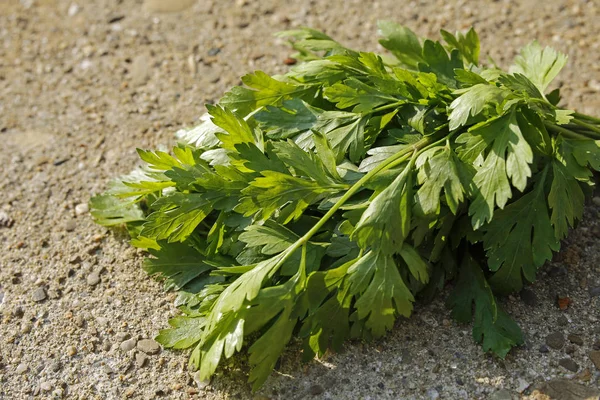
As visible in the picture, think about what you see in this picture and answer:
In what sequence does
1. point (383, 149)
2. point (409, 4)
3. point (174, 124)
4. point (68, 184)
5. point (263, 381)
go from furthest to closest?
1. point (409, 4)
2. point (174, 124)
3. point (68, 184)
4. point (383, 149)
5. point (263, 381)

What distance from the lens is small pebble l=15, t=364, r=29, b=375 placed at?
92.0 inches

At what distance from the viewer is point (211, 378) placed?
227 cm

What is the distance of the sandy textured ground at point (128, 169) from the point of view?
2242 mm

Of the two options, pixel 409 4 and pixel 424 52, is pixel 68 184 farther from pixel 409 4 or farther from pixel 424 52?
pixel 409 4

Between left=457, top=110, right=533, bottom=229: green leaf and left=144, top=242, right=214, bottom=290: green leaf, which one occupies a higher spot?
left=457, top=110, right=533, bottom=229: green leaf

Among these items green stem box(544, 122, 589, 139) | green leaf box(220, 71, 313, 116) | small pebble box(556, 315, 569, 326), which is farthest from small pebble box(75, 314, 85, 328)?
green stem box(544, 122, 589, 139)

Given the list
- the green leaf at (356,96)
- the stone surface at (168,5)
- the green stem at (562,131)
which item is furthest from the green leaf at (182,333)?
the stone surface at (168,5)

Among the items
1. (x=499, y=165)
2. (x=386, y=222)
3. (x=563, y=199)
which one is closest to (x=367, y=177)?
(x=386, y=222)

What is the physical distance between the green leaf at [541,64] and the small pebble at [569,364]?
3.25 feet

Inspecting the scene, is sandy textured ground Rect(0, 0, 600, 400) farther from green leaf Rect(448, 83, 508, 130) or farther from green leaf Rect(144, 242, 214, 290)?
green leaf Rect(448, 83, 508, 130)

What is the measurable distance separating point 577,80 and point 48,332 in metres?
2.47

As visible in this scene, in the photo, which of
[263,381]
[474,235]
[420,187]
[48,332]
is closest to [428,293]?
[474,235]

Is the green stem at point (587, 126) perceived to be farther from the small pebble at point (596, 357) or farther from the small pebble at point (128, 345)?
the small pebble at point (128, 345)

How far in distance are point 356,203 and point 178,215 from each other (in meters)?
0.59
